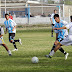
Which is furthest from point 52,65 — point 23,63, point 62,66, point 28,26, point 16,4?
point 16,4

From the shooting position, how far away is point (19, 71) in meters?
9.84

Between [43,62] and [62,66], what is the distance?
111 centimetres

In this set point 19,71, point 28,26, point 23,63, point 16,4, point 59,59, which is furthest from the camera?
point 16,4

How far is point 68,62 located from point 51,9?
5935 cm

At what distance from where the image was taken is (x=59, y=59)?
40.6ft

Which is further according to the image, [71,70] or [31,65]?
[31,65]

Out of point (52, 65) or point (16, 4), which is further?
point (16, 4)

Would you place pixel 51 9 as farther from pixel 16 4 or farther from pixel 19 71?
pixel 19 71

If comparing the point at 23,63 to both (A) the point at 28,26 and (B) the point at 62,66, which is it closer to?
(B) the point at 62,66

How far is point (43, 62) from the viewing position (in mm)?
11648

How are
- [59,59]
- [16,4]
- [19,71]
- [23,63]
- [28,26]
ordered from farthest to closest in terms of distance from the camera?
[16,4], [28,26], [59,59], [23,63], [19,71]

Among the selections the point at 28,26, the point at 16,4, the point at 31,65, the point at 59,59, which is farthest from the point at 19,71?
the point at 16,4

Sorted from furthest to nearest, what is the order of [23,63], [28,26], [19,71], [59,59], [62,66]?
[28,26], [59,59], [23,63], [62,66], [19,71]

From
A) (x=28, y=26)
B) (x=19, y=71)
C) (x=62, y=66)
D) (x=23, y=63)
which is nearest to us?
(x=19, y=71)
